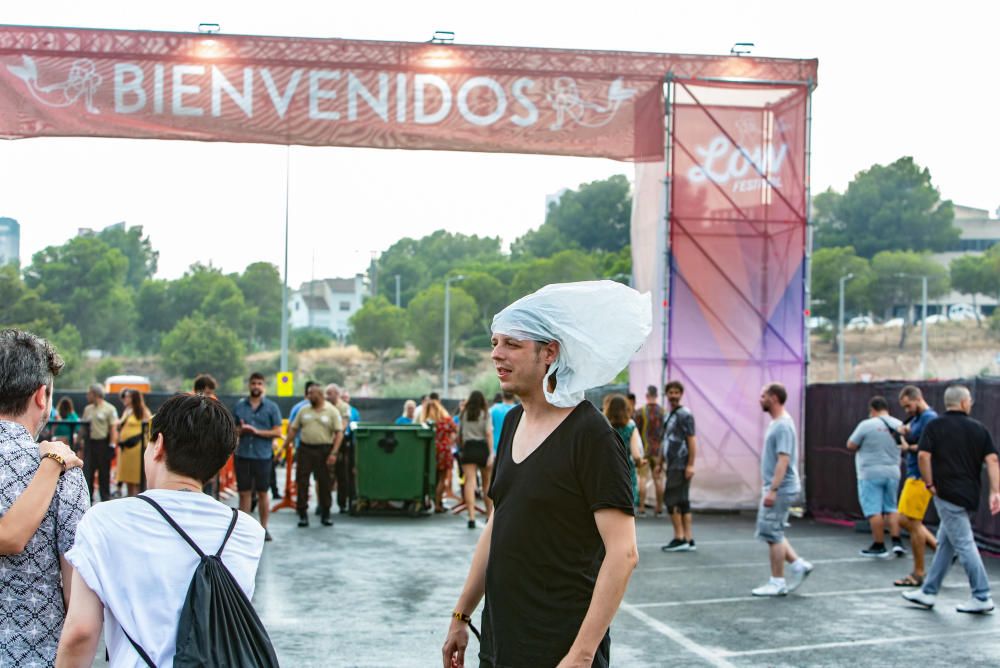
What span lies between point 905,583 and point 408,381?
72.0 m

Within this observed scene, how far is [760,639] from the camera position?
26.7ft

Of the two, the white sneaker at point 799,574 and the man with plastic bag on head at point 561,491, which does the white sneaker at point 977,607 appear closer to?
the white sneaker at point 799,574

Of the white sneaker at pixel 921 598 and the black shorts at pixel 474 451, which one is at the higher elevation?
the black shorts at pixel 474 451

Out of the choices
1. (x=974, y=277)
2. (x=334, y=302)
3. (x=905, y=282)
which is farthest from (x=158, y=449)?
(x=334, y=302)

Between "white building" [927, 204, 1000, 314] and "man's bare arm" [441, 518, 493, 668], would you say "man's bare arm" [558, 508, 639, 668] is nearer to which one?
"man's bare arm" [441, 518, 493, 668]

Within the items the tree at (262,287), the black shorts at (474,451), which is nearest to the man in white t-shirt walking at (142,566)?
the black shorts at (474,451)

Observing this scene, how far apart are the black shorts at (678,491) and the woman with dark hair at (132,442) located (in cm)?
686

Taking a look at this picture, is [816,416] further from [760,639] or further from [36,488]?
[36,488]

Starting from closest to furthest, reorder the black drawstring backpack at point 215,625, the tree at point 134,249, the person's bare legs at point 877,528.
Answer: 1. the black drawstring backpack at point 215,625
2. the person's bare legs at point 877,528
3. the tree at point 134,249

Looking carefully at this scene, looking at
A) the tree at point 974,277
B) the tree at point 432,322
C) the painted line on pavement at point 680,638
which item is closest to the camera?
the painted line on pavement at point 680,638

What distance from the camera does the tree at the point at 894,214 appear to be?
111m

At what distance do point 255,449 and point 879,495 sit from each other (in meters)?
6.65

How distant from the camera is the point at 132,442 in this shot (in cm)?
1571

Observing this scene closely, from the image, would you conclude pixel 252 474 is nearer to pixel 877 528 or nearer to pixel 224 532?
pixel 877 528
